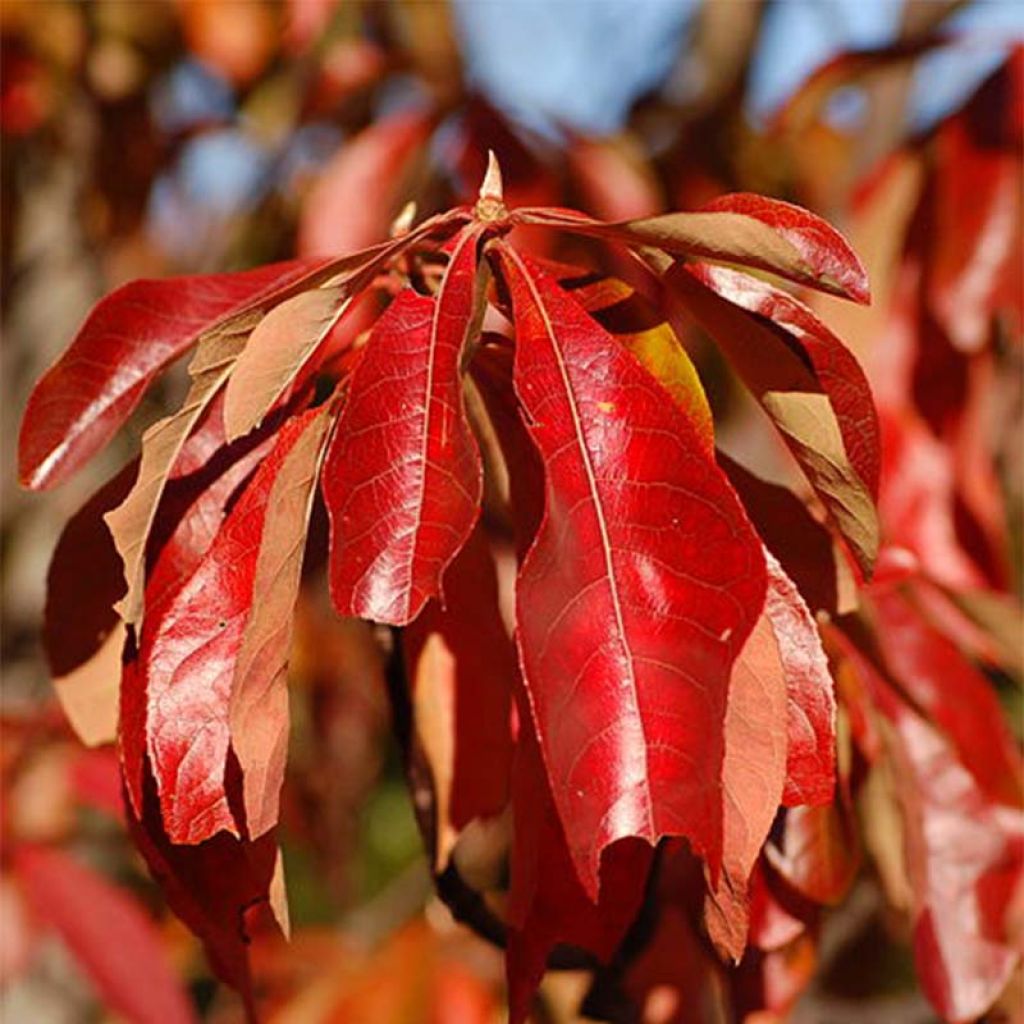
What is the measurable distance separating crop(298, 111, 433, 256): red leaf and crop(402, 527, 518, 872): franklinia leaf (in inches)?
31.3

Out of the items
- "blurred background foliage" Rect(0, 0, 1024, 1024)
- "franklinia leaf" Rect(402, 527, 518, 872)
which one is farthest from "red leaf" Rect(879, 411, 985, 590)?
"franklinia leaf" Rect(402, 527, 518, 872)

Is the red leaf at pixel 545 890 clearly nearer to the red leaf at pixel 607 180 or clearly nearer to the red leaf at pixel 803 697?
the red leaf at pixel 803 697

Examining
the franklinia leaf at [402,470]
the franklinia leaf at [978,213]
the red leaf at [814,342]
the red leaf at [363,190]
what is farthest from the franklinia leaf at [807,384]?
the red leaf at [363,190]

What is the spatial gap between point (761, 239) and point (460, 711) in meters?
0.33

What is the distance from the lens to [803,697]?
2.20 feet

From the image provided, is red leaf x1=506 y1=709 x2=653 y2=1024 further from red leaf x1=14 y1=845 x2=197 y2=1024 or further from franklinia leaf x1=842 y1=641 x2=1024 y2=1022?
red leaf x1=14 y1=845 x2=197 y2=1024

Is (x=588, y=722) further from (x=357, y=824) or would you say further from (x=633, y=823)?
(x=357, y=824)

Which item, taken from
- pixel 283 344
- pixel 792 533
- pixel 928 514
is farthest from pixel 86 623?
pixel 928 514

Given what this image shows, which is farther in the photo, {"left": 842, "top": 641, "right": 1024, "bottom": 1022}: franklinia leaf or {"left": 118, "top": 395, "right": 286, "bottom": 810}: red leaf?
{"left": 842, "top": 641, "right": 1024, "bottom": 1022}: franklinia leaf

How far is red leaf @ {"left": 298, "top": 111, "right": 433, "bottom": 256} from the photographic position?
5.30 ft

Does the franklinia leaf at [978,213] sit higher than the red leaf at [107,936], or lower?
higher

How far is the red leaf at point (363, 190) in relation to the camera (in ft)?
5.30

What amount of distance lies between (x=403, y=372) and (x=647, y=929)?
39cm

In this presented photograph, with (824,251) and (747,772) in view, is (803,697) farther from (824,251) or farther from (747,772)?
(824,251)
